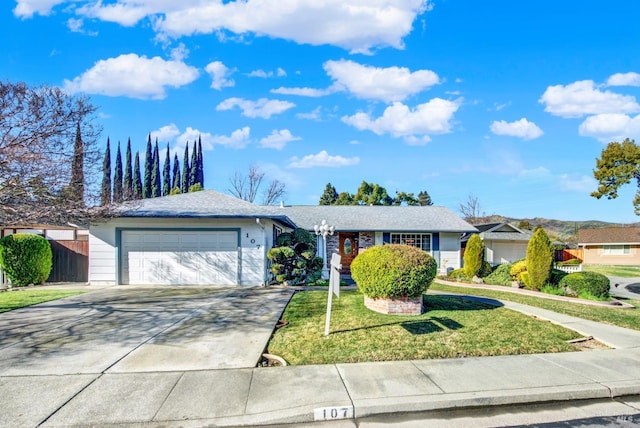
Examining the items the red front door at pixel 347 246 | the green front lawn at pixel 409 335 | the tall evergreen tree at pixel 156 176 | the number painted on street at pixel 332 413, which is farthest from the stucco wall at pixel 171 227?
the tall evergreen tree at pixel 156 176

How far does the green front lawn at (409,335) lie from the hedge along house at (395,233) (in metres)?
10.6

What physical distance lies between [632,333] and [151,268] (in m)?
13.7

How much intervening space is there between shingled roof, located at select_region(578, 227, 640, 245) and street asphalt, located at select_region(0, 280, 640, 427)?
35504mm

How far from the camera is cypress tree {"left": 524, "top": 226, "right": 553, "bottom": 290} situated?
13828mm

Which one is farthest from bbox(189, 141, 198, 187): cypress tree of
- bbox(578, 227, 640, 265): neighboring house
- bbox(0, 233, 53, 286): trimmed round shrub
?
bbox(578, 227, 640, 265): neighboring house

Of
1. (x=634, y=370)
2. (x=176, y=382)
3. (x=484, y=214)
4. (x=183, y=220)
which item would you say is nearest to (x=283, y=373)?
(x=176, y=382)

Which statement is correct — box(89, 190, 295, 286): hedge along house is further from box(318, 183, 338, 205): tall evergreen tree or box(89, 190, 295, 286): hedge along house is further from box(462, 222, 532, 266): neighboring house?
box(318, 183, 338, 205): tall evergreen tree

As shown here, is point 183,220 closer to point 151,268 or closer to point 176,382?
point 151,268

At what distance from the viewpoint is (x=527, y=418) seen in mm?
4137

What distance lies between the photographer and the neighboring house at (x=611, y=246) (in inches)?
1389

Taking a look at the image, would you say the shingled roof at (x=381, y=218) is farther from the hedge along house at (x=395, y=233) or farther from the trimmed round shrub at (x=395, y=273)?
the trimmed round shrub at (x=395, y=273)

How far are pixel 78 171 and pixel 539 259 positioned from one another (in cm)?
1533

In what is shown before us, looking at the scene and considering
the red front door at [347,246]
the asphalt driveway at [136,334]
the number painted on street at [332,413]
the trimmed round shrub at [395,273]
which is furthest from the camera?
the red front door at [347,246]

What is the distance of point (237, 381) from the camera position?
15.9 feet
